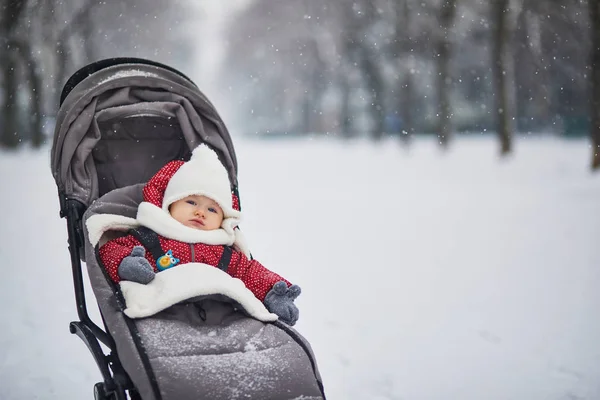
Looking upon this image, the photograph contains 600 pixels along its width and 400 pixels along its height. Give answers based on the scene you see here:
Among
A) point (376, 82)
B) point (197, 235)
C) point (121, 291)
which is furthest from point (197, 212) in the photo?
point (376, 82)

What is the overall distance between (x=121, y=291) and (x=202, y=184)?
691mm

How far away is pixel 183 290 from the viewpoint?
114 inches

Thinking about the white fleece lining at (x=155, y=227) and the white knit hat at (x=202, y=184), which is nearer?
the white fleece lining at (x=155, y=227)

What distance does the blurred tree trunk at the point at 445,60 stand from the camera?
1742 centimetres

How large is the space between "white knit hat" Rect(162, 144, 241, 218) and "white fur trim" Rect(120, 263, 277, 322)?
464 mm

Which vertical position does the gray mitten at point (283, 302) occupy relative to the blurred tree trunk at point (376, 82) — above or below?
below

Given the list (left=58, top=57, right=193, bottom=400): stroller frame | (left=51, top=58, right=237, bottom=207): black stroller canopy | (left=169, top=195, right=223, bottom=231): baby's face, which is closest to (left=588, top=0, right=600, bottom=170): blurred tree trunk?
(left=51, top=58, right=237, bottom=207): black stroller canopy

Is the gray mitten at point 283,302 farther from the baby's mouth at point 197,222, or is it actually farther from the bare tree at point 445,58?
the bare tree at point 445,58

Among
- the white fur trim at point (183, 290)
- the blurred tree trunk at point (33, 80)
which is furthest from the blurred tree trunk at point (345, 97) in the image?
the white fur trim at point (183, 290)

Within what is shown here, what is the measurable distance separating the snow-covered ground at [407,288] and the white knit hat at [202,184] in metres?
1.33

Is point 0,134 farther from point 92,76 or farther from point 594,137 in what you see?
point 92,76

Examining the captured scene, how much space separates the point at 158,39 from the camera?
26.4 m

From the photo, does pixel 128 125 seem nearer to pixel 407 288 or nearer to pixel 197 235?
pixel 197 235

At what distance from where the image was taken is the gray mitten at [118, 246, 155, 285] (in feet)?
Answer: 9.82
